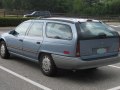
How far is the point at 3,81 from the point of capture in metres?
7.63

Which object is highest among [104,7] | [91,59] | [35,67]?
[91,59]

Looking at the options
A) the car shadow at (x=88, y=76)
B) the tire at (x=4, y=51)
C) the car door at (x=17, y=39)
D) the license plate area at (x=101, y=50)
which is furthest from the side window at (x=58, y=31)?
the tire at (x=4, y=51)

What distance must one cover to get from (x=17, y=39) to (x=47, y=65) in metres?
1.88

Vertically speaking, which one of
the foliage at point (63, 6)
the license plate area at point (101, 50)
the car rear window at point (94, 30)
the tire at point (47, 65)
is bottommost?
the foliage at point (63, 6)

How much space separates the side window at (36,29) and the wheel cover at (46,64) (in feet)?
2.60

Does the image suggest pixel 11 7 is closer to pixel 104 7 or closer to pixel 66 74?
pixel 104 7

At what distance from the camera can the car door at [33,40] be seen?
866 cm

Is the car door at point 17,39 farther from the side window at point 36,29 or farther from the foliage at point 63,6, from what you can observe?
the foliage at point 63,6

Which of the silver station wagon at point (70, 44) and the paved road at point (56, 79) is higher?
the silver station wagon at point (70, 44)

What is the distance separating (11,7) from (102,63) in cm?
7232

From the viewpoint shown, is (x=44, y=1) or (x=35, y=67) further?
(x=44, y=1)

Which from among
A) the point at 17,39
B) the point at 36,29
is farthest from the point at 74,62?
the point at 17,39

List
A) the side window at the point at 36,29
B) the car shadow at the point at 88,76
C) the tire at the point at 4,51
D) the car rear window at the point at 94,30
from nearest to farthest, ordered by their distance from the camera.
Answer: the car rear window at the point at 94,30
the car shadow at the point at 88,76
the side window at the point at 36,29
the tire at the point at 4,51

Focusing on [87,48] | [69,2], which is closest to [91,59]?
[87,48]
